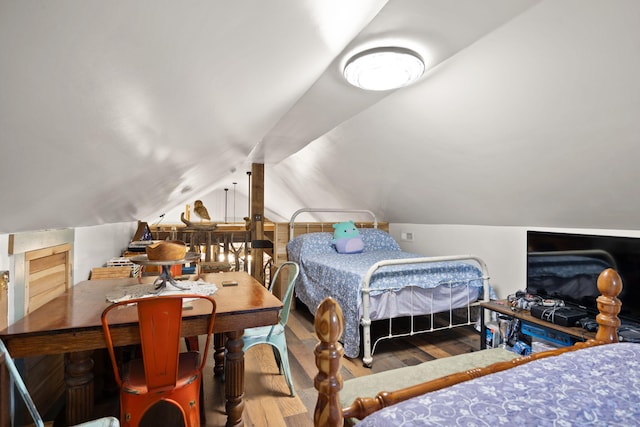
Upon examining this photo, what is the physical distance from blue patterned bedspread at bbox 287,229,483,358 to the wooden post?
51cm

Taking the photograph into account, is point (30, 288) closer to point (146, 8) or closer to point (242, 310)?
point (242, 310)

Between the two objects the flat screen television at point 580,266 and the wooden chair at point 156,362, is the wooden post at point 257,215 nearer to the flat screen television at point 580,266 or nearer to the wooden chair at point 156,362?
the wooden chair at point 156,362

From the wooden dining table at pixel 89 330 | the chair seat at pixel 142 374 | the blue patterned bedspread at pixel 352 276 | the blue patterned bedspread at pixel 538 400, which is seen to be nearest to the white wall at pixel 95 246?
the wooden dining table at pixel 89 330

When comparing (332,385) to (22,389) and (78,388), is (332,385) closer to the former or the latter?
(22,389)

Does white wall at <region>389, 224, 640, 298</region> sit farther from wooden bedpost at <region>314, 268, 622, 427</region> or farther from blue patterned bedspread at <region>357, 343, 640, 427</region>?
wooden bedpost at <region>314, 268, 622, 427</region>

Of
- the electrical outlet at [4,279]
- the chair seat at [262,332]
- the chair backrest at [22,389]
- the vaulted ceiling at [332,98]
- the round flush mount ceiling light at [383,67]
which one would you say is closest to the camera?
the vaulted ceiling at [332,98]

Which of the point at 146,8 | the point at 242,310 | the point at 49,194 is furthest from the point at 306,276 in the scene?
the point at 146,8

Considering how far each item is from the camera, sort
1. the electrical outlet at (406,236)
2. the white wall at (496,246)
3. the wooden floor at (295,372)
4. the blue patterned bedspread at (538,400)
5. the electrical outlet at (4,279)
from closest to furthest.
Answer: the blue patterned bedspread at (538,400), the electrical outlet at (4,279), the wooden floor at (295,372), the white wall at (496,246), the electrical outlet at (406,236)

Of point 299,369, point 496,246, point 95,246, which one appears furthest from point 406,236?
point 95,246

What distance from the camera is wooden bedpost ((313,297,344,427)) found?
0.82 m

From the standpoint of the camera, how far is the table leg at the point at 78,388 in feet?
4.79

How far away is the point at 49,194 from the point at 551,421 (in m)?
1.63

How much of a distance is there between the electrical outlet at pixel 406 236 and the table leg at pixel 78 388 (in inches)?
146

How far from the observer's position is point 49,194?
1.19 meters
